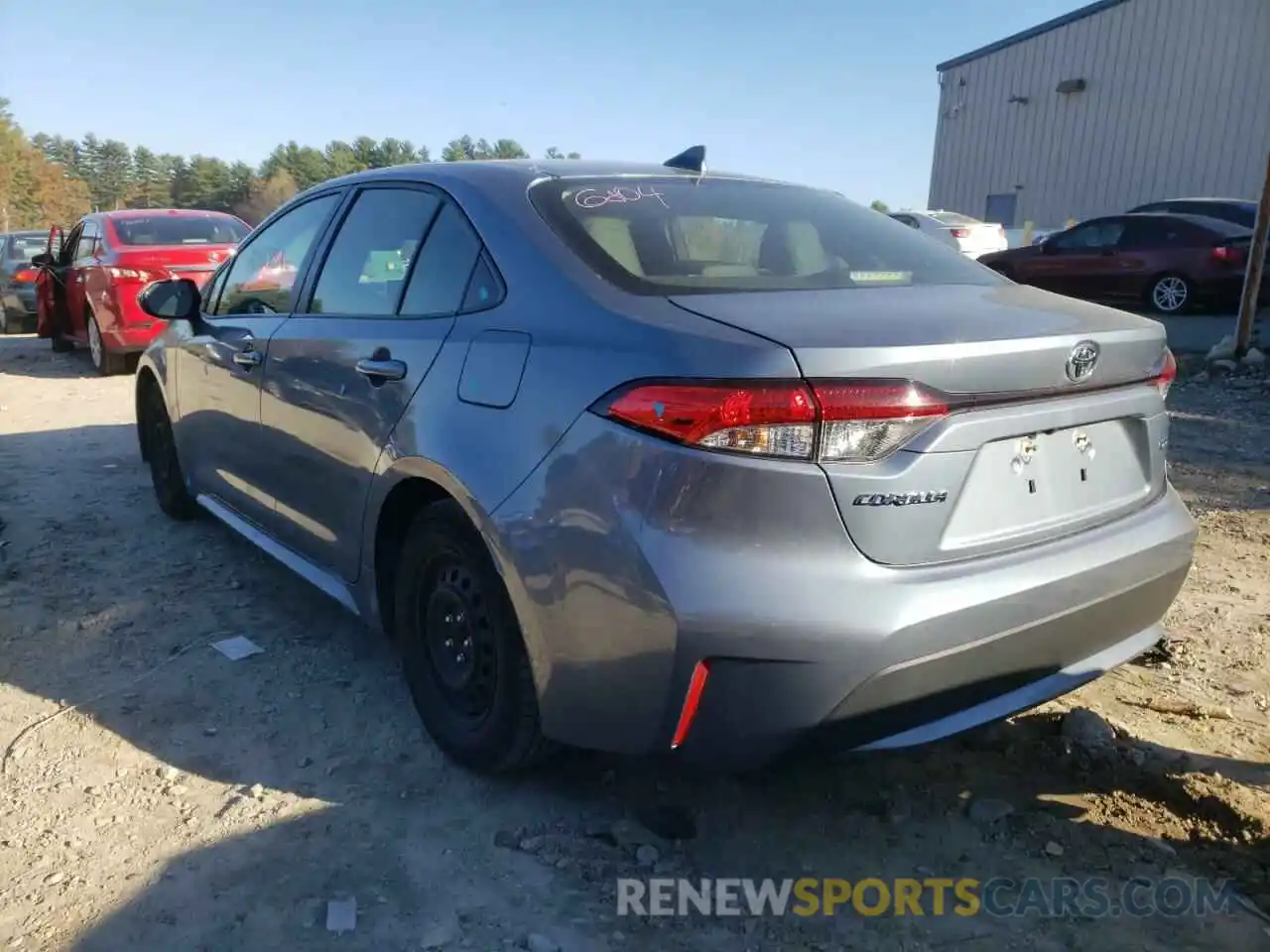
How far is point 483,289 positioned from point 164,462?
3.02 meters

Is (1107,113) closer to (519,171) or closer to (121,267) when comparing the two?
(121,267)

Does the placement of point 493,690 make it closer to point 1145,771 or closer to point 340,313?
point 340,313

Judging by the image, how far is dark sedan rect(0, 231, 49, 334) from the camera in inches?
586

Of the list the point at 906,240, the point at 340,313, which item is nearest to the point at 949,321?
the point at 906,240

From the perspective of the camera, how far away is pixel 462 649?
8.93 ft

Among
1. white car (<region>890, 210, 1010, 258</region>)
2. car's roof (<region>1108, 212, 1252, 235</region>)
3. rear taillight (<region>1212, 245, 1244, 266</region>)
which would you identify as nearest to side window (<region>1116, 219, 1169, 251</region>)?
car's roof (<region>1108, 212, 1252, 235</region>)

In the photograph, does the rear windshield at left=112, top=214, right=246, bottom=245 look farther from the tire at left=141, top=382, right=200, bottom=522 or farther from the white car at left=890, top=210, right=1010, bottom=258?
the white car at left=890, top=210, right=1010, bottom=258

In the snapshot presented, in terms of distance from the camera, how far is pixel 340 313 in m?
3.20

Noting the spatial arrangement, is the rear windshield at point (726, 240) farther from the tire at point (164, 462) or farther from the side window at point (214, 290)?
the tire at point (164, 462)

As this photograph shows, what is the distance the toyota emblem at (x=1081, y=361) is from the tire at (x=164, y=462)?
154 inches

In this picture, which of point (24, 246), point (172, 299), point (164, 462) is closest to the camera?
point (172, 299)

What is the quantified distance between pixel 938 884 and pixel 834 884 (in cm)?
24

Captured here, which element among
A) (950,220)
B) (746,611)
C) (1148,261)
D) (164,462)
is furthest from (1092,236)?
(746,611)
